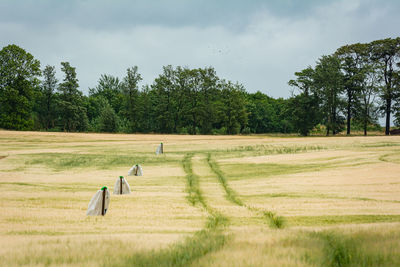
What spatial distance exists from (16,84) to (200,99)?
153ft

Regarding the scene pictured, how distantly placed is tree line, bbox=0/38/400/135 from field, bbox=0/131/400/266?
54241 millimetres

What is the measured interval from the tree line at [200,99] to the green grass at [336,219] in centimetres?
7168

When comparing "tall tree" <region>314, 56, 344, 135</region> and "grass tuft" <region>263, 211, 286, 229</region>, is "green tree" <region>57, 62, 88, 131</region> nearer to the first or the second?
"tall tree" <region>314, 56, 344, 135</region>

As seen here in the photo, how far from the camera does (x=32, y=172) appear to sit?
2028cm

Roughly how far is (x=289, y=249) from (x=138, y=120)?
94394 mm

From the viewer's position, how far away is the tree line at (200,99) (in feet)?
231

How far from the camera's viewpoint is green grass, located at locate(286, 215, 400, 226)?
275 inches

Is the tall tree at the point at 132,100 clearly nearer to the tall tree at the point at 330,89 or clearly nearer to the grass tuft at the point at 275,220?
the tall tree at the point at 330,89

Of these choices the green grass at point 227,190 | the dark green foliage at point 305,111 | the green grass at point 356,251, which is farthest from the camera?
the dark green foliage at point 305,111

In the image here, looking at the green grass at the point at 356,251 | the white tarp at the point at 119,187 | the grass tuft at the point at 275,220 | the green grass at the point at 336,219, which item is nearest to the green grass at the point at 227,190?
the grass tuft at the point at 275,220

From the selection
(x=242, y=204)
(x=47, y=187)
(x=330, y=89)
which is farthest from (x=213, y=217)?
(x=330, y=89)

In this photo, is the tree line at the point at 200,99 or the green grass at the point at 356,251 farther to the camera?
the tree line at the point at 200,99

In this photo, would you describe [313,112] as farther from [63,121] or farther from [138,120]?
[63,121]

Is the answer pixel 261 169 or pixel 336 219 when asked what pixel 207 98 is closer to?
pixel 261 169
